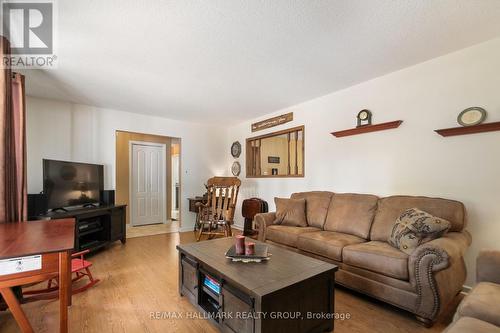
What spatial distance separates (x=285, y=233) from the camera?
2957 millimetres

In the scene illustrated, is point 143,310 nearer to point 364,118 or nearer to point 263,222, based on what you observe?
point 263,222

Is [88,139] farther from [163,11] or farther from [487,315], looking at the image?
[487,315]

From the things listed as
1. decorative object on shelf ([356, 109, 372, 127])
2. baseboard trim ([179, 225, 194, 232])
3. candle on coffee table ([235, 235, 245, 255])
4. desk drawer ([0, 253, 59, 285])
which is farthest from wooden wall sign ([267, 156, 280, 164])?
desk drawer ([0, 253, 59, 285])

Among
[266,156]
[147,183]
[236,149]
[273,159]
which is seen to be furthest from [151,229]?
[273,159]

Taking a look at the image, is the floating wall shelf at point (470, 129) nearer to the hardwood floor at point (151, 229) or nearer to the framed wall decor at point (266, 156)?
the framed wall decor at point (266, 156)

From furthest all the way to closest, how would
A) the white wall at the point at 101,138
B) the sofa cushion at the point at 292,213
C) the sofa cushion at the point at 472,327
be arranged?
the white wall at the point at 101,138
the sofa cushion at the point at 292,213
the sofa cushion at the point at 472,327

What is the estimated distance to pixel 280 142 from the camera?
575 centimetres

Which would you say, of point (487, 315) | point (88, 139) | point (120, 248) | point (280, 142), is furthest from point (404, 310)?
point (88, 139)

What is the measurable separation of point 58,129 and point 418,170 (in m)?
5.14

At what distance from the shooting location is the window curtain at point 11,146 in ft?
6.36

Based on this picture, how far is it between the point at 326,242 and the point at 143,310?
181cm

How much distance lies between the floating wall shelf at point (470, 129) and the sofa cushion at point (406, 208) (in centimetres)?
68

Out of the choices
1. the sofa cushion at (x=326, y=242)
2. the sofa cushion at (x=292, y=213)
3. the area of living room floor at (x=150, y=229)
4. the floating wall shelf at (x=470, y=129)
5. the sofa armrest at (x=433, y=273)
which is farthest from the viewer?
the area of living room floor at (x=150, y=229)

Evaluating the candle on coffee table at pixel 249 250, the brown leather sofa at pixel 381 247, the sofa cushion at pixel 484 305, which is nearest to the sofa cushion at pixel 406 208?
the brown leather sofa at pixel 381 247
